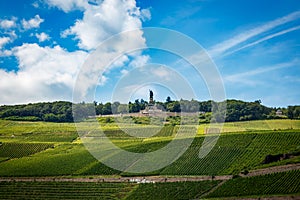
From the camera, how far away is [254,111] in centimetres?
8744

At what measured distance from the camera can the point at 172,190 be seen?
120ft

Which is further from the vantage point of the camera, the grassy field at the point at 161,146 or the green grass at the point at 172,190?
the grassy field at the point at 161,146

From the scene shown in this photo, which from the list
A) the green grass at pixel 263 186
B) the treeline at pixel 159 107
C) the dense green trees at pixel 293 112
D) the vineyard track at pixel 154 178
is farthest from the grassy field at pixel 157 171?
the dense green trees at pixel 293 112

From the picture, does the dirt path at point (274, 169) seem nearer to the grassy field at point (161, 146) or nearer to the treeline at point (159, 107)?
the grassy field at point (161, 146)

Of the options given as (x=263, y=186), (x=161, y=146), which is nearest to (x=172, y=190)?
(x=263, y=186)

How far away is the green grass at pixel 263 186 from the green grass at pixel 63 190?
10.7 metres

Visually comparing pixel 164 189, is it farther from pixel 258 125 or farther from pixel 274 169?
pixel 258 125

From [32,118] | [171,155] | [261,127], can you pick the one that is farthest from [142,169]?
[32,118]

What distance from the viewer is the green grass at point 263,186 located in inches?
1288

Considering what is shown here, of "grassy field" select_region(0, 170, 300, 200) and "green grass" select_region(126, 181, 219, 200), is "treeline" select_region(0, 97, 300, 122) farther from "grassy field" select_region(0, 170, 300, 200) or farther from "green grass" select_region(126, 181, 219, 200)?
"green grass" select_region(126, 181, 219, 200)

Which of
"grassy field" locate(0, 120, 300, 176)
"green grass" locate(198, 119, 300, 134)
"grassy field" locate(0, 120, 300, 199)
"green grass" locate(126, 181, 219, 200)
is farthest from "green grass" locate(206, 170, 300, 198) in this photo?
"green grass" locate(198, 119, 300, 134)

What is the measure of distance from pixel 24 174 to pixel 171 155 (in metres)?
21.1

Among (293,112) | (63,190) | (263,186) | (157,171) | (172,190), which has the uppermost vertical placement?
(293,112)

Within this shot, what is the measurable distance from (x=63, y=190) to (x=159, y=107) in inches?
2126
